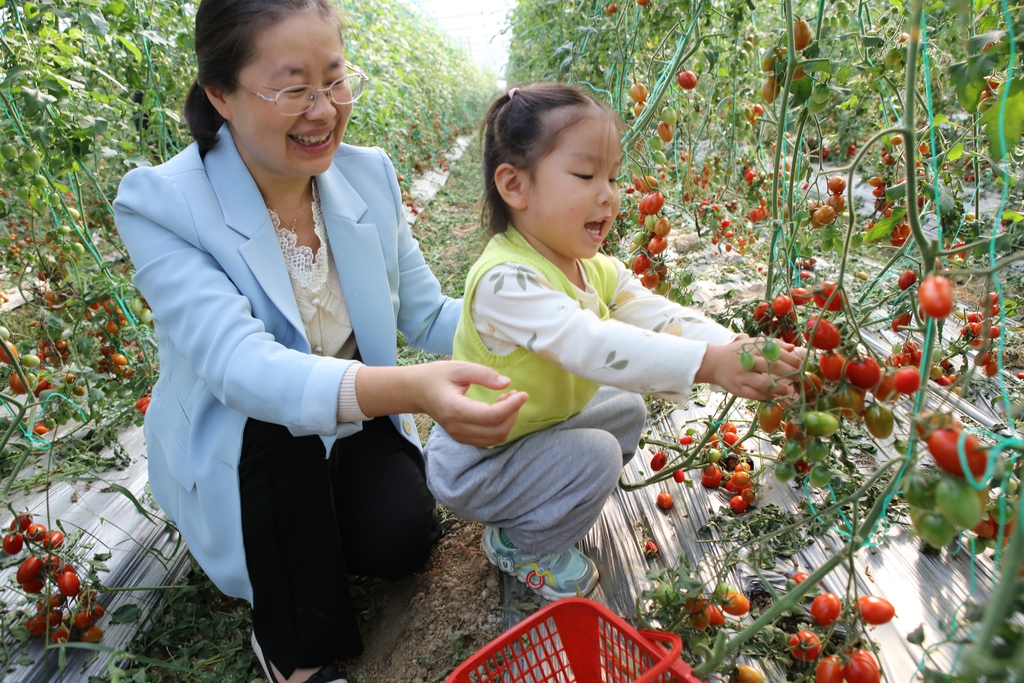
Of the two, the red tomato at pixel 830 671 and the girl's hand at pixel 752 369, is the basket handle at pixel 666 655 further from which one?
the girl's hand at pixel 752 369

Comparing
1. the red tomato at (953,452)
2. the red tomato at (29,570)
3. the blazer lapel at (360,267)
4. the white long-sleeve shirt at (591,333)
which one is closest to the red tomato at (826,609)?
the white long-sleeve shirt at (591,333)

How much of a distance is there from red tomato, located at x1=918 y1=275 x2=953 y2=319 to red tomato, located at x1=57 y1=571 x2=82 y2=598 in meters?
1.34

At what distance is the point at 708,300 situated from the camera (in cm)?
220

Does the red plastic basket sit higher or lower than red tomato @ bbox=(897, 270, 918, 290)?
lower

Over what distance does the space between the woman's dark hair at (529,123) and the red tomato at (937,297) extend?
0.67 meters

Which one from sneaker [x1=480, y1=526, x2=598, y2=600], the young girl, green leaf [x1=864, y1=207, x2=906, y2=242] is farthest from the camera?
sneaker [x1=480, y1=526, x2=598, y2=600]

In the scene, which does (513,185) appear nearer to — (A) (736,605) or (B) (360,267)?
(B) (360,267)

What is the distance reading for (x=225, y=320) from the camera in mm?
1016

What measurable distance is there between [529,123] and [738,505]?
2.57ft

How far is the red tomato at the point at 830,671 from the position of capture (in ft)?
2.48

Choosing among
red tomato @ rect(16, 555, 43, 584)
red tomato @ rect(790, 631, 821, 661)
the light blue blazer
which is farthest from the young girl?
red tomato @ rect(16, 555, 43, 584)

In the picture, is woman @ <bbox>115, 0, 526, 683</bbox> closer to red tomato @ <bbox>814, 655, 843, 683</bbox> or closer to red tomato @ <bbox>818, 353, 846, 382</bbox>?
red tomato @ <bbox>818, 353, 846, 382</bbox>

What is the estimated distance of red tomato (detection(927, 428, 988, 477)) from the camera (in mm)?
503

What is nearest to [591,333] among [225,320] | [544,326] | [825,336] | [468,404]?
[544,326]
